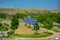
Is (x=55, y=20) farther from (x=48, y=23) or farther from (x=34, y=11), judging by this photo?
(x=34, y=11)

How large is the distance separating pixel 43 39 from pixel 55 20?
4.76 m

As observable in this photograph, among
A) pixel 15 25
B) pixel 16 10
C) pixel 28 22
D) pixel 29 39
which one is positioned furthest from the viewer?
pixel 16 10

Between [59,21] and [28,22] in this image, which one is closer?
[28,22]

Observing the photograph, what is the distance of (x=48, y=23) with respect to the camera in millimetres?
10062

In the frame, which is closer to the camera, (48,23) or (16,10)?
(48,23)

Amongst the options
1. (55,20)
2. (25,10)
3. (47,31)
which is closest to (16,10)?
(25,10)

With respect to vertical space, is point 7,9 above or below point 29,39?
above

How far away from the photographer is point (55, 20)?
41.9 ft

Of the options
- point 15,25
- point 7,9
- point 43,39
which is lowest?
point 43,39

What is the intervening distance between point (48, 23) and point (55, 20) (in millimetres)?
2795

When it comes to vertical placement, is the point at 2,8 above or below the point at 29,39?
above

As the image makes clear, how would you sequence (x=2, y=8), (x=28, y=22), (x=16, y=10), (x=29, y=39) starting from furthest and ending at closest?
1. (x=16, y=10)
2. (x=2, y=8)
3. (x=28, y=22)
4. (x=29, y=39)

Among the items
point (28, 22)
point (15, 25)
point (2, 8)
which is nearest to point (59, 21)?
point (28, 22)

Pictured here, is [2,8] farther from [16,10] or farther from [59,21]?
[59,21]
